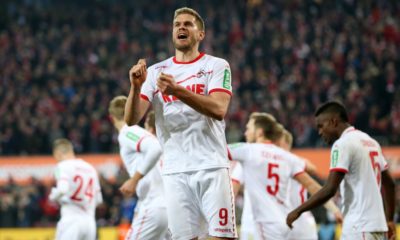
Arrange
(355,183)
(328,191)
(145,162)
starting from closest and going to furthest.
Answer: (328,191), (355,183), (145,162)

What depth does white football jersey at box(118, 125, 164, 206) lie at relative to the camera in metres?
8.74

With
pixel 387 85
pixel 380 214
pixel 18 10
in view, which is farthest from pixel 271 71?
pixel 380 214

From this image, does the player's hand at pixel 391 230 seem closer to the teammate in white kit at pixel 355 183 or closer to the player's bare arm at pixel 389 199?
the player's bare arm at pixel 389 199

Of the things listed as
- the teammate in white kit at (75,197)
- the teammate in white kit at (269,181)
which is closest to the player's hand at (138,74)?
the teammate in white kit at (269,181)

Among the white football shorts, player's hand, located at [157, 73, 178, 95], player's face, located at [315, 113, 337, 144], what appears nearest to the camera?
player's hand, located at [157, 73, 178, 95]

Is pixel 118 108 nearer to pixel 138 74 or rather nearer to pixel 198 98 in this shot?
pixel 138 74

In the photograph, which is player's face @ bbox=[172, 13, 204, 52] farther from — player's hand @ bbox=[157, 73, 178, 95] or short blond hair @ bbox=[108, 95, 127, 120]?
short blond hair @ bbox=[108, 95, 127, 120]

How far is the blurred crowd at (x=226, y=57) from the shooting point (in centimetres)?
2267

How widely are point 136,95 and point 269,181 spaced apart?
308 centimetres

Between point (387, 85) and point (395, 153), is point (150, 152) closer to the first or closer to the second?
point (395, 153)

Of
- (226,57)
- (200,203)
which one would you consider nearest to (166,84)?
(200,203)

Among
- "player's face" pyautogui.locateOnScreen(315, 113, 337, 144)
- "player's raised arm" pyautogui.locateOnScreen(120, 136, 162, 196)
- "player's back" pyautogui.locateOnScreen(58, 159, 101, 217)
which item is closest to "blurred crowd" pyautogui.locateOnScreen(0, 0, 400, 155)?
"player's back" pyautogui.locateOnScreen(58, 159, 101, 217)

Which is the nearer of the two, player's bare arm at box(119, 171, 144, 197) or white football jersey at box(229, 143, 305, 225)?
player's bare arm at box(119, 171, 144, 197)

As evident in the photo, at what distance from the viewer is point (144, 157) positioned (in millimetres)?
8758
